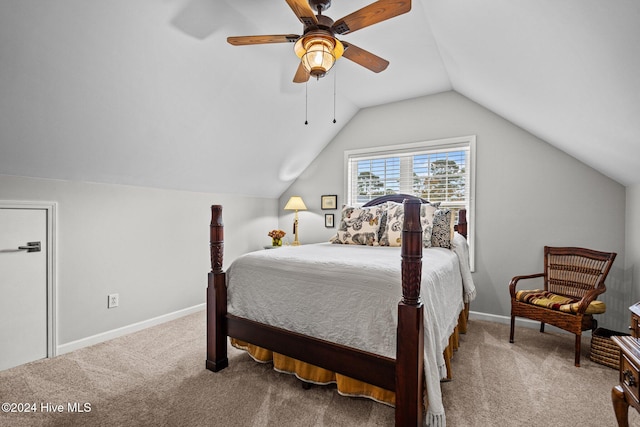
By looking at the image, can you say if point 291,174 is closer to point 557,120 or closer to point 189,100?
Answer: point 189,100

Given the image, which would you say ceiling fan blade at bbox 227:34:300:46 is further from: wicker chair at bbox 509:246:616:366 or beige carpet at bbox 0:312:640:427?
wicker chair at bbox 509:246:616:366

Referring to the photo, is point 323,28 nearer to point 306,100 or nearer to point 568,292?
point 306,100

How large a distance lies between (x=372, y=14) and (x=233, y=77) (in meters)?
1.47

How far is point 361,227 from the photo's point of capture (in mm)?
3055

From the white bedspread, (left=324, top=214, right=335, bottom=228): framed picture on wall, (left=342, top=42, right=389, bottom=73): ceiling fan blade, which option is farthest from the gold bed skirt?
(left=324, top=214, right=335, bottom=228): framed picture on wall

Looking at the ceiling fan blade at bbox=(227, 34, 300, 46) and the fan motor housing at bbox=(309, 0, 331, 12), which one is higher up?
the fan motor housing at bbox=(309, 0, 331, 12)

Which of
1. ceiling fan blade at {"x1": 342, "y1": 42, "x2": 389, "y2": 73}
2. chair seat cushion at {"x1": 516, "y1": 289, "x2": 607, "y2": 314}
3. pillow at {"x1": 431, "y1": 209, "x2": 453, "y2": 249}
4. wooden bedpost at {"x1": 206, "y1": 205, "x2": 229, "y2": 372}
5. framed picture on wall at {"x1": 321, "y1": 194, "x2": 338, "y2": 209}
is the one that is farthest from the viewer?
framed picture on wall at {"x1": 321, "y1": 194, "x2": 338, "y2": 209}

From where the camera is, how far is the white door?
2193 mm

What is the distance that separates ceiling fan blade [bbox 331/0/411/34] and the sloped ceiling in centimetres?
50

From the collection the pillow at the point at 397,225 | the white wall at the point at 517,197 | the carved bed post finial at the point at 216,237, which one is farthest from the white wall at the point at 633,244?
the carved bed post finial at the point at 216,237

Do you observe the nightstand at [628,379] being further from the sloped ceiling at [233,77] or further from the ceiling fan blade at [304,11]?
the ceiling fan blade at [304,11]

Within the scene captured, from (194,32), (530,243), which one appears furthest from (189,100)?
(530,243)

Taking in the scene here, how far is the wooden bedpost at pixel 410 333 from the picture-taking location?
4.68 ft

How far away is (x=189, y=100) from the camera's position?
2609mm
